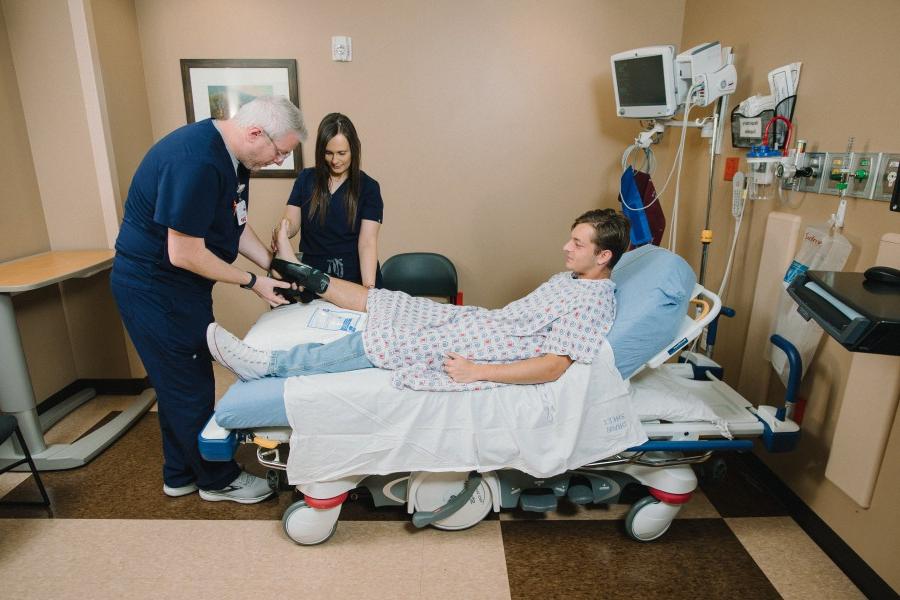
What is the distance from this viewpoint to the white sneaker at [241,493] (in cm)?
196

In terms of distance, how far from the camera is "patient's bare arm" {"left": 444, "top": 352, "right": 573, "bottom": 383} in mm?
1600

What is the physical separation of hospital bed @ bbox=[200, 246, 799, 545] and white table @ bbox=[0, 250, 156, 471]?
1.01 metres

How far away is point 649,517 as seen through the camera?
5.70 ft

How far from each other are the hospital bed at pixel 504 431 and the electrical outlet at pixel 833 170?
54 centimetres

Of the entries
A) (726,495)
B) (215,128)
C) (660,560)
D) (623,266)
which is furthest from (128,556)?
(726,495)

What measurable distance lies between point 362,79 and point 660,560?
259 cm

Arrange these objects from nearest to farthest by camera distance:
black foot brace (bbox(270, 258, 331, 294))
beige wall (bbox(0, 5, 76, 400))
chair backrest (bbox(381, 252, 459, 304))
→ 1. black foot brace (bbox(270, 258, 331, 294))
2. beige wall (bbox(0, 5, 76, 400))
3. chair backrest (bbox(381, 252, 459, 304))

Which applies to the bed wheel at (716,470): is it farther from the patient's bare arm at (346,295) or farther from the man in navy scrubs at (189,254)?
the man in navy scrubs at (189,254)

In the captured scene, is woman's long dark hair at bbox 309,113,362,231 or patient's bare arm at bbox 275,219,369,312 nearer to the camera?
patient's bare arm at bbox 275,219,369,312

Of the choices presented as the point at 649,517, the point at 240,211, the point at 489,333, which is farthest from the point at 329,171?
the point at 649,517

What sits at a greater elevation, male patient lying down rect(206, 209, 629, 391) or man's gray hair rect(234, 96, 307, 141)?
man's gray hair rect(234, 96, 307, 141)

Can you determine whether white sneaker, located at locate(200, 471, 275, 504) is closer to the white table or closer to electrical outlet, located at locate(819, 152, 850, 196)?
the white table

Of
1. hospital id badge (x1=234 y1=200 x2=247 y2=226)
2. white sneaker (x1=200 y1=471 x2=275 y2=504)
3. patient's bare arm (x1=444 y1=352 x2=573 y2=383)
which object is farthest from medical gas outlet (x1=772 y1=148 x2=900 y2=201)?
white sneaker (x1=200 y1=471 x2=275 y2=504)

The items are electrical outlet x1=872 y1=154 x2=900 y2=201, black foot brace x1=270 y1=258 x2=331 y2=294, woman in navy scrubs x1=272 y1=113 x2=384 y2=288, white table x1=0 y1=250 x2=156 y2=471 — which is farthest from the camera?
woman in navy scrubs x1=272 y1=113 x2=384 y2=288
